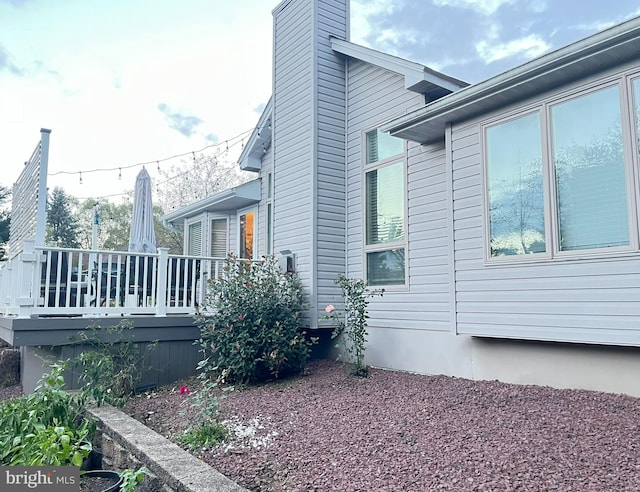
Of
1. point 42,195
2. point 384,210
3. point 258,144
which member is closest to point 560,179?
point 384,210

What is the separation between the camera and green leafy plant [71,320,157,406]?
16.1 feet

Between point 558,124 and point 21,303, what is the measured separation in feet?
19.1

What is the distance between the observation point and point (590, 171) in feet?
12.8

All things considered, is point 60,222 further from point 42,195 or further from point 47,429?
point 47,429

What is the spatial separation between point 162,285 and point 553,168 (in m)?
4.75

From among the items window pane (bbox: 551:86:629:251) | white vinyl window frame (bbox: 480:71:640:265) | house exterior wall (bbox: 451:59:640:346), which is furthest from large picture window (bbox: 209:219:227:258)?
window pane (bbox: 551:86:629:251)

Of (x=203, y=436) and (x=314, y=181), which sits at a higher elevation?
(x=314, y=181)

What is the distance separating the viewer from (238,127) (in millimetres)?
22000

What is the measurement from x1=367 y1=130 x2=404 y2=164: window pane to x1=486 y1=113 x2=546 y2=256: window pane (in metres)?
1.66

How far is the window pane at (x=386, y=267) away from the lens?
6.03 metres

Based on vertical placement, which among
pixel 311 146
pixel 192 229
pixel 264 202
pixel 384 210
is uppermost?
pixel 311 146

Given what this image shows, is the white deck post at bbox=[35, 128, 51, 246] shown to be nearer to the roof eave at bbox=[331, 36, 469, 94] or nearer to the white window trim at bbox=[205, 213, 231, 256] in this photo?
the roof eave at bbox=[331, 36, 469, 94]

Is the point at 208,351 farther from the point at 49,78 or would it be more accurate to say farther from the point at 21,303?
the point at 49,78

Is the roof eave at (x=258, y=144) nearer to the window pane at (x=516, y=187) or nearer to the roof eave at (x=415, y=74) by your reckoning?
the roof eave at (x=415, y=74)
